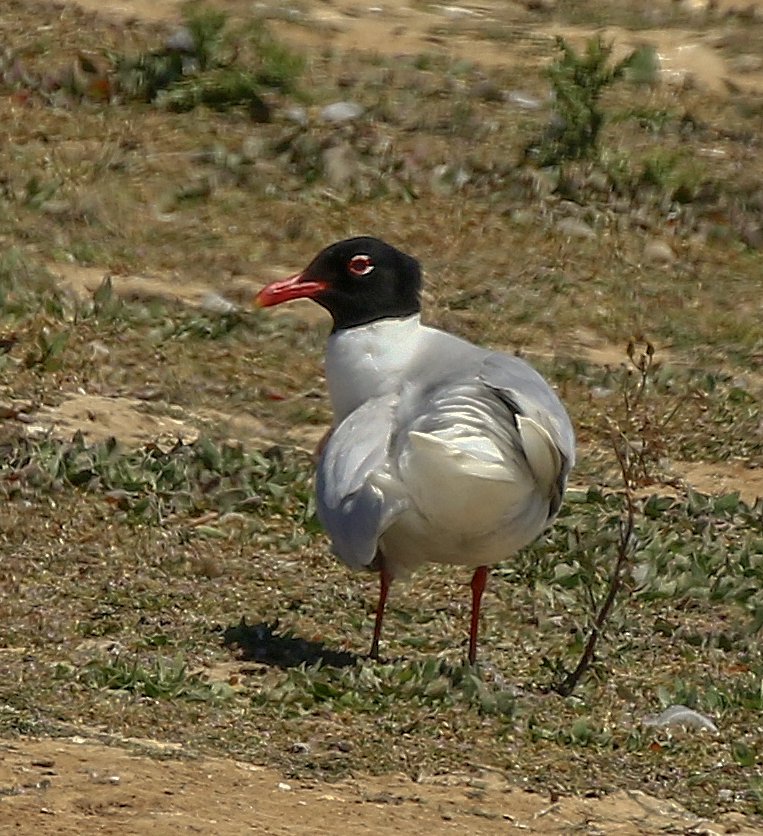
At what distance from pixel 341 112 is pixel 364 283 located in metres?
5.21

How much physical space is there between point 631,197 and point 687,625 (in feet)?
16.7

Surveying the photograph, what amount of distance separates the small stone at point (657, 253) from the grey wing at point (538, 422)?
5172 millimetres

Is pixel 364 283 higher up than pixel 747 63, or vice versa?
pixel 364 283

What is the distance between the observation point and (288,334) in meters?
10.1

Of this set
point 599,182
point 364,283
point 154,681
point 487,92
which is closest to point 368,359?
point 364,283

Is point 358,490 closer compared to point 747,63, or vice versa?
point 358,490

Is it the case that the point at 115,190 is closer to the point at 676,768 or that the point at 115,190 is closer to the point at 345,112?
the point at 345,112

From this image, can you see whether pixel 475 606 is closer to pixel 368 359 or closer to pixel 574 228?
pixel 368 359

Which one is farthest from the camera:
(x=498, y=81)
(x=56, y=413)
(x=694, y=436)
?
(x=498, y=81)

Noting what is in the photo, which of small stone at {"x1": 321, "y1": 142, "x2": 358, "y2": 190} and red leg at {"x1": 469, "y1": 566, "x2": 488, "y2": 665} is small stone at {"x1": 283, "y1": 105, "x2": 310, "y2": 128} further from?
red leg at {"x1": 469, "y1": 566, "x2": 488, "y2": 665}

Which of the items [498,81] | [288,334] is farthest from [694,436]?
[498,81]

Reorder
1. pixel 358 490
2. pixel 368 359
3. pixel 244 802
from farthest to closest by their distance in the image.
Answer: pixel 368 359, pixel 358 490, pixel 244 802

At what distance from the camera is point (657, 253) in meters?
11.6

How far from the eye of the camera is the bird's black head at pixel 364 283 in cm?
714
